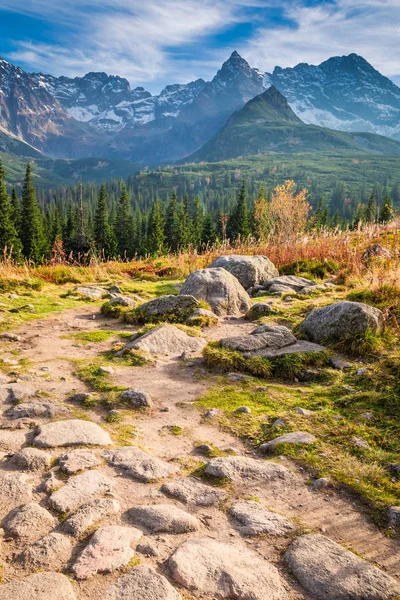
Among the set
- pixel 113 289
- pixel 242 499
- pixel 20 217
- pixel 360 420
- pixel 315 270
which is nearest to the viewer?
pixel 242 499

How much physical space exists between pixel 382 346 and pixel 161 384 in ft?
11.4

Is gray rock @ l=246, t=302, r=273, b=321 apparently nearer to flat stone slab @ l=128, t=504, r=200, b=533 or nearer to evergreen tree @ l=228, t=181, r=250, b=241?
flat stone slab @ l=128, t=504, r=200, b=533

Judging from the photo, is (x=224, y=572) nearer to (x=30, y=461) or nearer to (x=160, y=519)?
(x=160, y=519)

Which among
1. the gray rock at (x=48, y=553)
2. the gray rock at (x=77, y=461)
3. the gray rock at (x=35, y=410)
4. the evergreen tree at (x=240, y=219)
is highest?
the gray rock at (x=48, y=553)

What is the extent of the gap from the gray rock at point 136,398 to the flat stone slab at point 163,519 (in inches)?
73.6

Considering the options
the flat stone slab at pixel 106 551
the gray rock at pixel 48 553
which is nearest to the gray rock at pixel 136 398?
the flat stone slab at pixel 106 551

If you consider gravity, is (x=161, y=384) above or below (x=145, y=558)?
below

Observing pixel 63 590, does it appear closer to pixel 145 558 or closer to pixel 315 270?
pixel 145 558

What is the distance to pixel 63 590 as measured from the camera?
81.7 inches

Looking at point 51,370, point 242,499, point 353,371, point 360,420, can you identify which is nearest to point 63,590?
point 242,499

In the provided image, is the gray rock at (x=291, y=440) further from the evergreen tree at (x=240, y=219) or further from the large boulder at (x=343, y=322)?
the evergreen tree at (x=240, y=219)

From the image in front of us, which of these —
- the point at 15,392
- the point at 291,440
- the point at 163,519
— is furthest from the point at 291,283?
the point at 163,519

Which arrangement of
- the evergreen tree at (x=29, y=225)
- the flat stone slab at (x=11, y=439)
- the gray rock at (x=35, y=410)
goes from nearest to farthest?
the flat stone slab at (x=11, y=439) → the gray rock at (x=35, y=410) → the evergreen tree at (x=29, y=225)

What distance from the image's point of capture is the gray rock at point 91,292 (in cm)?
1059
